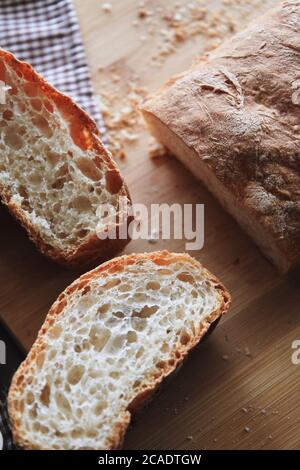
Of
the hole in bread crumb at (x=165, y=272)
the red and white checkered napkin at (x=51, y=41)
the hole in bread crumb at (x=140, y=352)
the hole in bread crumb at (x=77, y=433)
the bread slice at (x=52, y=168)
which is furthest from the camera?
the red and white checkered napkin at (x=51, y=41)

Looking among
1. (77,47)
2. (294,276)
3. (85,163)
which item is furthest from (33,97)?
(294,276)

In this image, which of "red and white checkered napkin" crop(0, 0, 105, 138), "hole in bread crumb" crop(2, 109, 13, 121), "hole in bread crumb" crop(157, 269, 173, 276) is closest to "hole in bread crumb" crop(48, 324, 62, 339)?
"hole in bread crumb" crop(157, 269, 173, 276)

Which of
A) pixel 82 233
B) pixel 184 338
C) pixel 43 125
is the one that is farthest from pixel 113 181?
pixel 184 338

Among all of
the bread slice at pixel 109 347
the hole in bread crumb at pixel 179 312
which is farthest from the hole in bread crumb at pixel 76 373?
the hole in bread crumb at pixel 179 312

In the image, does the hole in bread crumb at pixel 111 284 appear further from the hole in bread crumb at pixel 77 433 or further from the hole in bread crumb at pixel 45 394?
the hole in bread crumb at pixel 77 433

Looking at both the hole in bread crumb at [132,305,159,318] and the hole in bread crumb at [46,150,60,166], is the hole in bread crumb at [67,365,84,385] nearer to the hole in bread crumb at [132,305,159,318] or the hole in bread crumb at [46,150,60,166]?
the hole in bread crumb at [132,305,159,318]

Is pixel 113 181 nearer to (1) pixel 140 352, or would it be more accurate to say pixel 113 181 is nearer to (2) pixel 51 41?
(1) pixel 140 352
